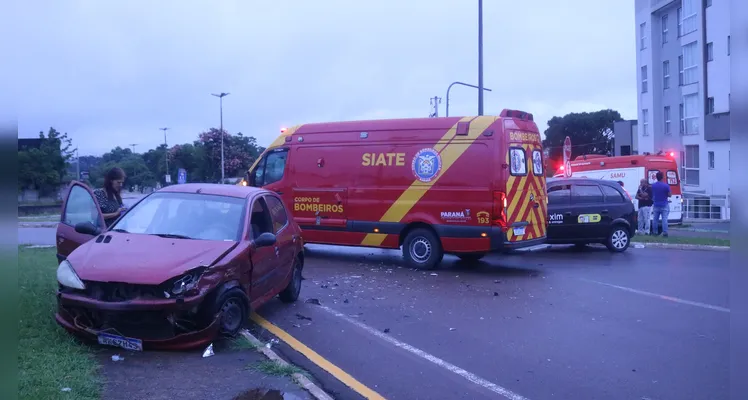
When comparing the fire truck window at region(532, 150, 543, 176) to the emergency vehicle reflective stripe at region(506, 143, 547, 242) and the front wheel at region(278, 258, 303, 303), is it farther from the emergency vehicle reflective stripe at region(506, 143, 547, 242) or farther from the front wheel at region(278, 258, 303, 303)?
the front wheel at region(278, 258, 303, 303)

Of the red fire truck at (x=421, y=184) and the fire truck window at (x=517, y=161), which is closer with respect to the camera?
the red fire truck at (x=421, y=184)

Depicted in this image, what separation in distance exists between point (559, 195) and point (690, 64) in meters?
27.1

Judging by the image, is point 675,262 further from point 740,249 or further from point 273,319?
point 740,249

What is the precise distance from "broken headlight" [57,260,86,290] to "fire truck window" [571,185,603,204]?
37.4 ft

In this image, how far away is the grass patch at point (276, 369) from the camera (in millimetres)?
5309

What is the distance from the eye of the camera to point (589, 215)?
568 inches

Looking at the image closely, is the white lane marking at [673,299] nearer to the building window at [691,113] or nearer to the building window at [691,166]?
the building window at [691,166]

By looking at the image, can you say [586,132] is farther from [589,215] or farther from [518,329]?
[518,329]

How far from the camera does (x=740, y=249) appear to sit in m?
2.00

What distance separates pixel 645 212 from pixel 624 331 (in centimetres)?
1276

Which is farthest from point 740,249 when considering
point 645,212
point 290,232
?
point 645,212

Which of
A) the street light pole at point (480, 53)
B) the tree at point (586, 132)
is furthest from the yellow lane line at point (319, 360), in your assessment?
the tree at point (586, 132)

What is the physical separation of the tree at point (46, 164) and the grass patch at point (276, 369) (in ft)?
7.64

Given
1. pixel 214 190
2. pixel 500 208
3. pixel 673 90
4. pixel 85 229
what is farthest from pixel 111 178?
pixel 673 90
